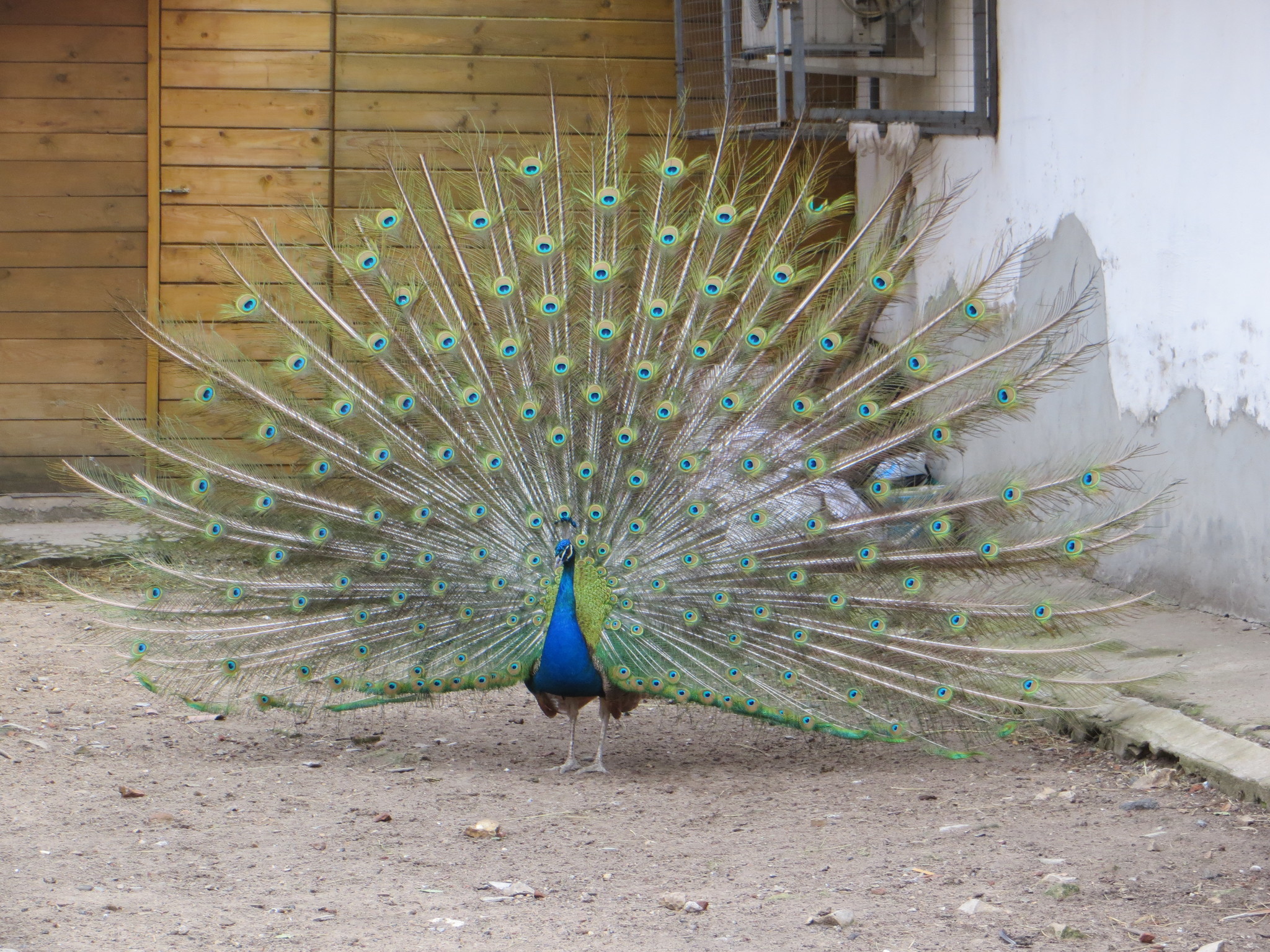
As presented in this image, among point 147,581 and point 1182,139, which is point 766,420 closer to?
point 147,581

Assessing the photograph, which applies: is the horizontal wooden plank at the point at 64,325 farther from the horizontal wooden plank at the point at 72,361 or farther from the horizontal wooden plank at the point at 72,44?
the horizontal wooden plank at the point at 72,44

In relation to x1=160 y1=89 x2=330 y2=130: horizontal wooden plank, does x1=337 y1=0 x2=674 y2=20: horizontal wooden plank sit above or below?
above

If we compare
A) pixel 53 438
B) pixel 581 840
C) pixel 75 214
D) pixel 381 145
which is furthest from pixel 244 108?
pixel 581 840

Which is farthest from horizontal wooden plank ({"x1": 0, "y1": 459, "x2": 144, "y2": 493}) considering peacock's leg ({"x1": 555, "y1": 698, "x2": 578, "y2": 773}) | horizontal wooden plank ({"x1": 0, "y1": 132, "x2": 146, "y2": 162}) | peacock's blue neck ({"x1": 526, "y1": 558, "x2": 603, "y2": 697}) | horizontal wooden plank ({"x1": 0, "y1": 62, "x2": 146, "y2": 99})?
peacock's blue neck ({"x1": 526, "y1": 558, "x2": 603, "y2": 697})

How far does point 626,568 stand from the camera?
173 inches

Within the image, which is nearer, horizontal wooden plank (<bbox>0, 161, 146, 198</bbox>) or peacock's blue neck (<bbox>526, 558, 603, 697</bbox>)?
peacock's blue neck (<bbox>526, 558, 603, 697</bbox>)

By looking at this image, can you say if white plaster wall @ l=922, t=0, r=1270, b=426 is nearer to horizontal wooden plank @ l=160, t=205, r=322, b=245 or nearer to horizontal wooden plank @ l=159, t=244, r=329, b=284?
horizontal wooden plank @ l=160, t=205, r=322, b=245

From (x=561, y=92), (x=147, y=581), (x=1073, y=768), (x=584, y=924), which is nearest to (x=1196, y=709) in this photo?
(x=1073, y=768)

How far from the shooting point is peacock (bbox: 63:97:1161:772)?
4281 millimetres

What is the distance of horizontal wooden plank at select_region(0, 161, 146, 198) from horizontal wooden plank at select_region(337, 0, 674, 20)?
1.72 meters

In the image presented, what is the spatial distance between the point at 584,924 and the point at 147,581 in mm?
2027

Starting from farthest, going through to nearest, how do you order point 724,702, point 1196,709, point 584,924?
point 1196,709, point 724,702, point 584,924

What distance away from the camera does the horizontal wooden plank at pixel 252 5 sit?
26.8 feet

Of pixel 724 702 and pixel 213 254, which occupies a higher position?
pixel 213 254
